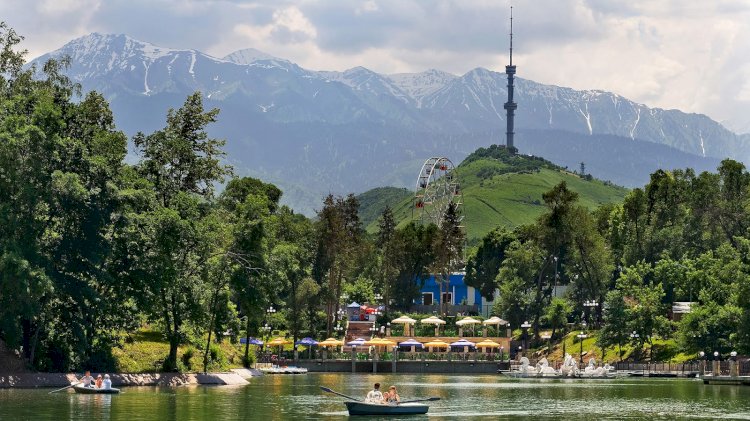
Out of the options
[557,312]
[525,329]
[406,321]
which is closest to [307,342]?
[406,321]

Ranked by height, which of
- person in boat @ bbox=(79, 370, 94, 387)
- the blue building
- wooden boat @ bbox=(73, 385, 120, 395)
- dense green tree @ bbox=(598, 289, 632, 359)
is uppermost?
the blue building

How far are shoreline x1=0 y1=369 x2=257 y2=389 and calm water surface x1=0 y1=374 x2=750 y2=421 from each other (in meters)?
2.02

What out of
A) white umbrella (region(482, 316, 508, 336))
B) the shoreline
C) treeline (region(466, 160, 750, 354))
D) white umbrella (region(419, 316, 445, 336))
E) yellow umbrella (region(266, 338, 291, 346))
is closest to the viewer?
the shoreline

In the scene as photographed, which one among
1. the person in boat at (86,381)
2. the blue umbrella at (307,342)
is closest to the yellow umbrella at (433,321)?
the blue umbrella at (307,342)

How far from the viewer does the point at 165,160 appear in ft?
275

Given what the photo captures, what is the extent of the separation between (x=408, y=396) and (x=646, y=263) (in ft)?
188

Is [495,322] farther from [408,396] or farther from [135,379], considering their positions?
[135,379]

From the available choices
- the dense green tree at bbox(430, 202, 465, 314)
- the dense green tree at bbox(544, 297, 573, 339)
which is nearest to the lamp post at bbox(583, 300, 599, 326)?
the dense green tree at bbox(544, 297, 573, 339)

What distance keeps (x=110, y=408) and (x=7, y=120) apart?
21.9 meters

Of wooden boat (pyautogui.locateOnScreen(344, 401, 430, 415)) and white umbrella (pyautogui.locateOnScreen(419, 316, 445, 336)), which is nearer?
wooden boat (pyautogui.locateOnScreen(344, 401, 430, 415))

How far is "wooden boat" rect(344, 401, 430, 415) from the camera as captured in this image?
5466cm

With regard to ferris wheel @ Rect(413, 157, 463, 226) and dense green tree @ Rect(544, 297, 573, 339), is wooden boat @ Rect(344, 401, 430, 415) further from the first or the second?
ferris wheel @ Rect(413, 157, 463, 226)

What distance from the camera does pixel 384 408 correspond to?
54.9 metres

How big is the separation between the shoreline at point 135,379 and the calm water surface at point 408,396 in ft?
6.62
